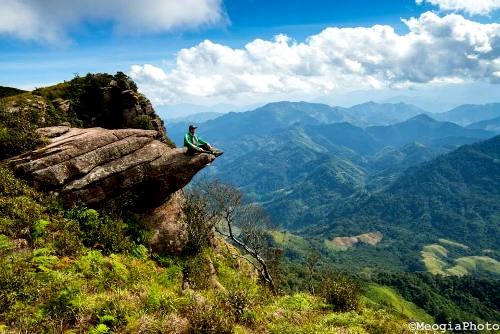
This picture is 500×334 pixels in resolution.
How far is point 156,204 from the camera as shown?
30750mm

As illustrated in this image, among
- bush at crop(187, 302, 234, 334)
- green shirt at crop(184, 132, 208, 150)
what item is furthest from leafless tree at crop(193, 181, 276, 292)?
bush at crop(187, 302, 234, 334)

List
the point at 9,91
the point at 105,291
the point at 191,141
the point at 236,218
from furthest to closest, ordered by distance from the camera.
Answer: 1. the point at 236,218
2. the point at 9,91
3. the point at 191,141
4. the point at 105,291

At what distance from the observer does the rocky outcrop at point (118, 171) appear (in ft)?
83.9

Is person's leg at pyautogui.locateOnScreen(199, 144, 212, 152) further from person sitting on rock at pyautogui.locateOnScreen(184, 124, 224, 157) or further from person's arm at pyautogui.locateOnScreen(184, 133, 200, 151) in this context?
person's arm at pyautogui.locateOnScreen(184, 133, 200, 151)

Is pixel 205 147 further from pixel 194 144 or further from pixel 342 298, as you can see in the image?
pixel 342 298

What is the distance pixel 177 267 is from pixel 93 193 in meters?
7.65

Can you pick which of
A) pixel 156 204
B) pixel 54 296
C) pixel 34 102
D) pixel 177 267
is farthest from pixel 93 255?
pixel 34 102

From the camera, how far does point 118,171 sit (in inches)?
1089

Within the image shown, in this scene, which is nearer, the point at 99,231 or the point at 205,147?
the point at 99,231

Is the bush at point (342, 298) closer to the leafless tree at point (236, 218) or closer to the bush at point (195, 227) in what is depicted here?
the bush at point (195, 227)

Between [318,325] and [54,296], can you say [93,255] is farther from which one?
[318,325]

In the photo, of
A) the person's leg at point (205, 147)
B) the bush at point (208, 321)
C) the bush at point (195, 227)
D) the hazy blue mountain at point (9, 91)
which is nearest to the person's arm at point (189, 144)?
the person's leg at point (205, 147)

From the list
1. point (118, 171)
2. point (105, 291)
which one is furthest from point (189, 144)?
point (105, 291)

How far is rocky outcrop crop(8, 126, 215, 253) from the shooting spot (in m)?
25.6
